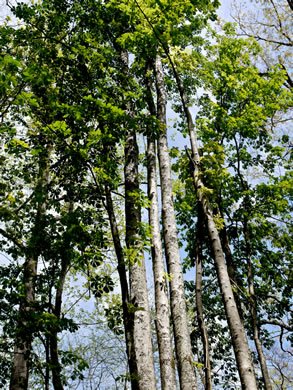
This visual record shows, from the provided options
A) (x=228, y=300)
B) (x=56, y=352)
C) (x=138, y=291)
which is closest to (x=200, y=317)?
(x=228, y=300)

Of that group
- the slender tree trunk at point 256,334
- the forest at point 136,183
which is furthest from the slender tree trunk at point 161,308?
the slender tree trunk at point 256,334

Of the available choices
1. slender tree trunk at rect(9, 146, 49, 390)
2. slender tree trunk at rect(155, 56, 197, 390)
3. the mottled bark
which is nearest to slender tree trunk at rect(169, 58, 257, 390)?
slender tree trunk at rect(155, 56, 197, 390)

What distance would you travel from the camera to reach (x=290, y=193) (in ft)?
45.3

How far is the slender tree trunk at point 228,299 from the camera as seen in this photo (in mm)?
5164

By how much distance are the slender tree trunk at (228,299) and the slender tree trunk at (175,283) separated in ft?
2.36

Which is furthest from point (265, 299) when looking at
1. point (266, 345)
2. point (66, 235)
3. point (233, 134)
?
point (66, 235)

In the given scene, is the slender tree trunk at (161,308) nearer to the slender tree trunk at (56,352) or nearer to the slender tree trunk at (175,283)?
the slender tree trunk at (175,283)

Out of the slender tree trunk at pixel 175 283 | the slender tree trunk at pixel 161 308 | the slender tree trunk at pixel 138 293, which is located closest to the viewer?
the slender tree trunk at pixel 138 293

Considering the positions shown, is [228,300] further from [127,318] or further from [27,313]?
[27,313]

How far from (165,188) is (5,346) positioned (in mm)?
4483

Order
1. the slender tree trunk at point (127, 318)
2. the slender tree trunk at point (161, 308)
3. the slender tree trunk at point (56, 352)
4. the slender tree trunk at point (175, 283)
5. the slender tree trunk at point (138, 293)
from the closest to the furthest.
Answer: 1. the slender tree trunk at point (127, 318)
2. the slender tree trunk at point (138, 293)
3. the slender tree trunk at point (175, 283)
4. the slender tree trunk at point (161, 308)
5. the slender tree trunk at point (56, 352)

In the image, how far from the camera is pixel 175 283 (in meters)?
5.89

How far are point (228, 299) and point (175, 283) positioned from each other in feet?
3.47

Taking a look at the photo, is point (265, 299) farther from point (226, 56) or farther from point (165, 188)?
point (226, 56)
